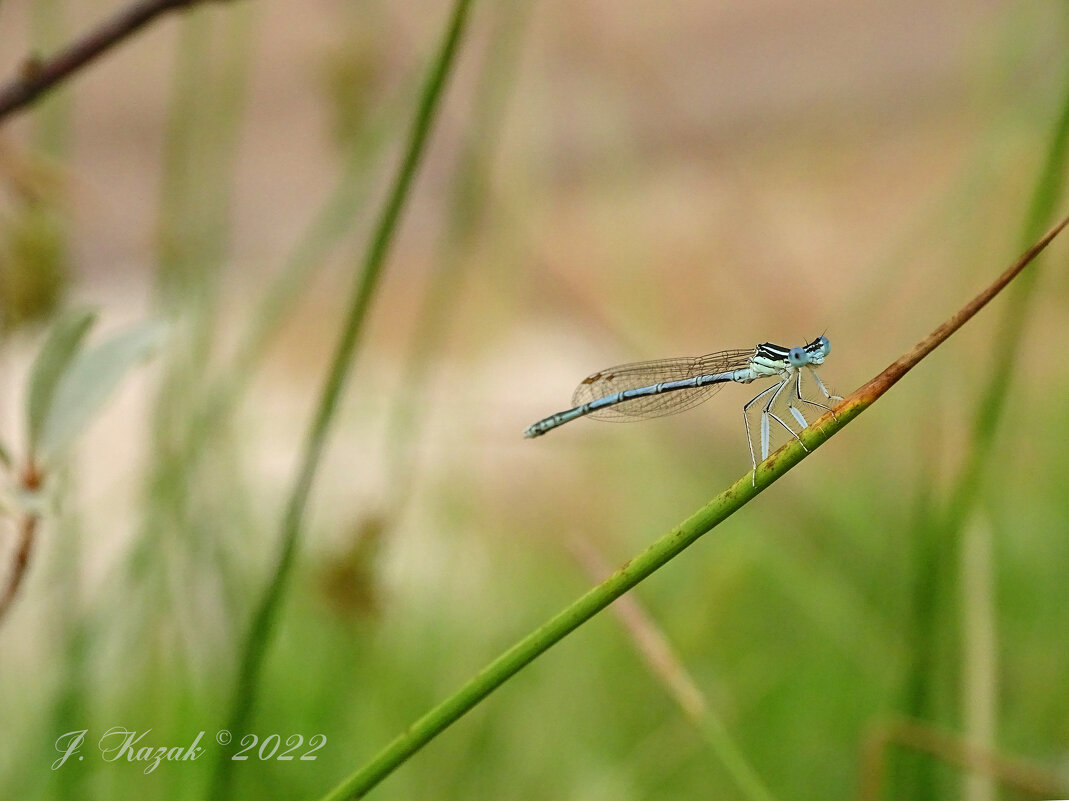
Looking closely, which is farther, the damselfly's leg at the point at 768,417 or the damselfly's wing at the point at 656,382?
the damselfly's wing at the point at 656,382

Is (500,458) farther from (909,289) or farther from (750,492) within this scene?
(750,492)

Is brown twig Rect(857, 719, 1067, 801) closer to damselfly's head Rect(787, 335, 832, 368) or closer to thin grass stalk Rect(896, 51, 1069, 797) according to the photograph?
thin grass stalk Rect(896, 51, 1069, 797)

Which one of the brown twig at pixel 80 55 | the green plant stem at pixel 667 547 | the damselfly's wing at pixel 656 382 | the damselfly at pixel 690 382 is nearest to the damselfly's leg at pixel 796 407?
the damselfly at pixel 690 382

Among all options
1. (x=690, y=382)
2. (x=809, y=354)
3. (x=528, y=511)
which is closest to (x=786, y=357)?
(x=809, y=354)

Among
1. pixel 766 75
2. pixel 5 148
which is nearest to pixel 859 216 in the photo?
pixel 766 75

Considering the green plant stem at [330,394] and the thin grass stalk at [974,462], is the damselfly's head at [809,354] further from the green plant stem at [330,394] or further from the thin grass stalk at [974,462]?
the green plant stem at [330,394]

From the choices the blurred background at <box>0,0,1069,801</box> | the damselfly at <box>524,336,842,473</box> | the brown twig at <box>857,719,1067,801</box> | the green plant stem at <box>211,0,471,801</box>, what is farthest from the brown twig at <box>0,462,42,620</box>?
the brown twig at <box>857,719,1067,801</box>
